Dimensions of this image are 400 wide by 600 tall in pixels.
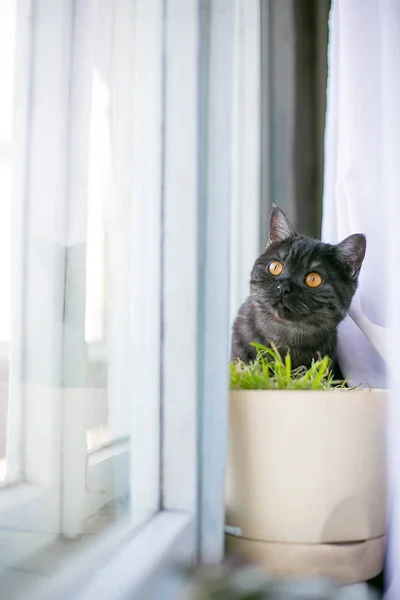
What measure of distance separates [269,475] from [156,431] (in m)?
0.16

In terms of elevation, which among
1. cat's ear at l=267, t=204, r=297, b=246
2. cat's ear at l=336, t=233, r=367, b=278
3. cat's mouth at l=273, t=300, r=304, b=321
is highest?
cat's ear at l=267, t=204, r=297, b=246

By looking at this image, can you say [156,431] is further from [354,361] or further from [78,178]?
[354,361]

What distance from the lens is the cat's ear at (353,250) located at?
1.04 meters

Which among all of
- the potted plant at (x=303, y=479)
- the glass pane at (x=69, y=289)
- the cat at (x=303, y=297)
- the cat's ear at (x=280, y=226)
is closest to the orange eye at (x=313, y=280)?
the cat at (x=303, y=297)

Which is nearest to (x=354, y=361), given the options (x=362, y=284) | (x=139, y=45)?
(x=362, y=284)

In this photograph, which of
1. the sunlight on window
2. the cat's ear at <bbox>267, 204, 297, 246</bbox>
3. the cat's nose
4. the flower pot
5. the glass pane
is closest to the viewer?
the glass pane

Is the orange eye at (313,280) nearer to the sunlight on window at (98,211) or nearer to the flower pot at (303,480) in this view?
the flower pot at (303,480)

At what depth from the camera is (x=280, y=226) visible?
3.95 ft

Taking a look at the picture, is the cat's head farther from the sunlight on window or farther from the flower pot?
the sunlight on window

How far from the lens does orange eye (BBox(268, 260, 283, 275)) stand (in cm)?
111

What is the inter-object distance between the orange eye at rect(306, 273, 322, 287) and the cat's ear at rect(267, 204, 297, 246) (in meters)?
0.14

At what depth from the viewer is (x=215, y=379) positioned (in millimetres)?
727

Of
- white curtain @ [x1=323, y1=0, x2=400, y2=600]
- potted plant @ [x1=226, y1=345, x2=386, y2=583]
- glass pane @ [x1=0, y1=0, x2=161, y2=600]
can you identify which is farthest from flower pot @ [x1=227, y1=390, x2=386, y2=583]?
white curtain @ [x1=323, y1=0, x2=400, y2=600]

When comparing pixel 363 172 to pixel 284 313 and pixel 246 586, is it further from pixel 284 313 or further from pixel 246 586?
pixel 246 586
